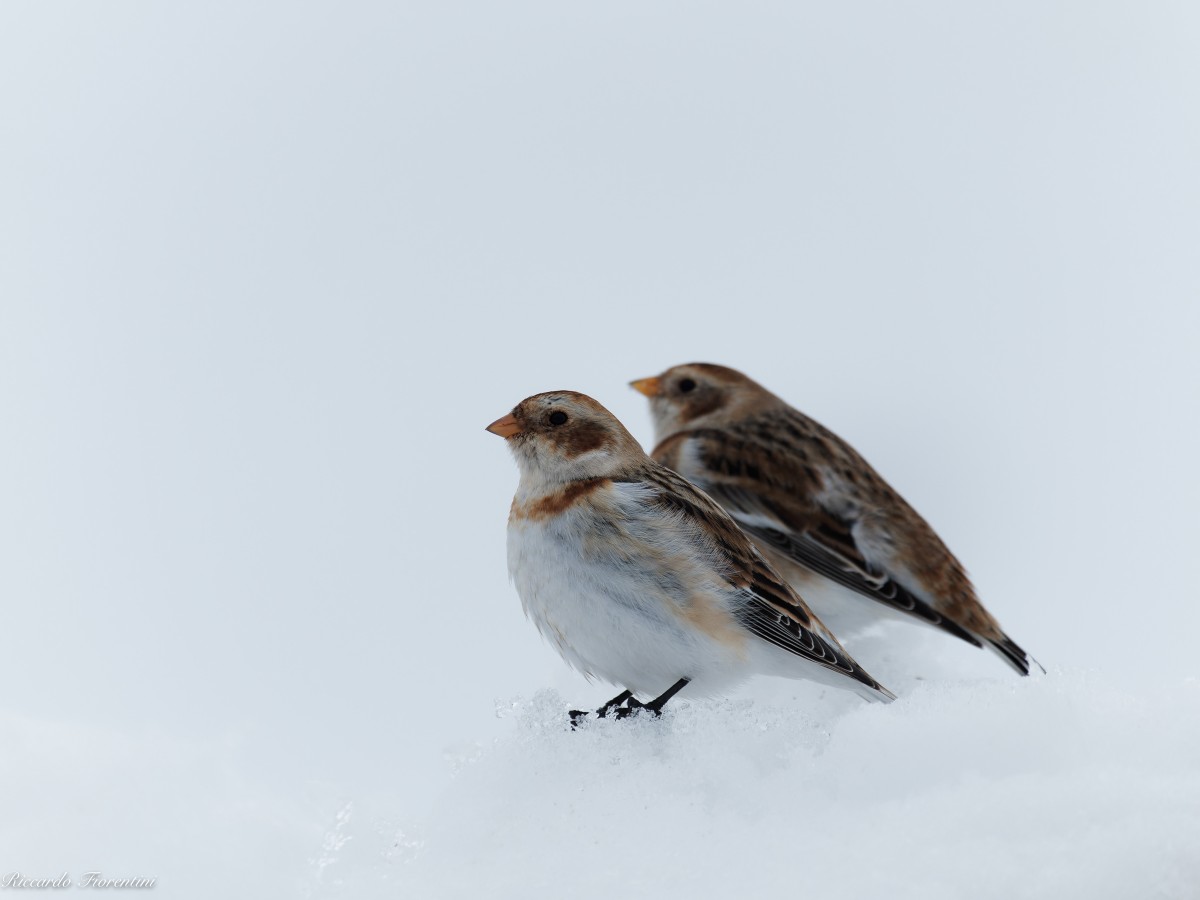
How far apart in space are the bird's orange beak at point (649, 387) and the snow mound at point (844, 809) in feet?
10.2

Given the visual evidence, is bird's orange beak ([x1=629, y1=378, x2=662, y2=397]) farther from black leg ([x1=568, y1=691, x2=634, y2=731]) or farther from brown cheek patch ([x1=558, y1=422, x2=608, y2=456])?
black leg ([x1=568, y1=691, x2=634, y2=731])

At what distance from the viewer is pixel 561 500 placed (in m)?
3.43

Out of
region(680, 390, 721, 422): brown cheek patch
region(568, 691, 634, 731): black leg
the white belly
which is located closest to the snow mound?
region(568, 691, 634, 731): black leg

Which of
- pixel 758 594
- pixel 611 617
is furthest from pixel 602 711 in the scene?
pixel 758 594

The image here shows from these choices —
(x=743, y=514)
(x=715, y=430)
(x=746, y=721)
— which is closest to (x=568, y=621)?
(x=746, y=721)

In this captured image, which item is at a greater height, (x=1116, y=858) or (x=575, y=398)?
(x=575, y=398)

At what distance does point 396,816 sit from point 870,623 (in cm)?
252

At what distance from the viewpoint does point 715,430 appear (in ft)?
18.1

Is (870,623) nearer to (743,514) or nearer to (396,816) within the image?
(743,514)

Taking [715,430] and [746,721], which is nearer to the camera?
[746,721]

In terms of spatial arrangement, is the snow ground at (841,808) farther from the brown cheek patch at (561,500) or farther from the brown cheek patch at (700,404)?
the brown cheek patch at (700,404)
